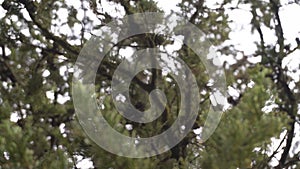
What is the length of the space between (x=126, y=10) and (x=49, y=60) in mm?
649

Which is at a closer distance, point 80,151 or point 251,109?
point 251,109

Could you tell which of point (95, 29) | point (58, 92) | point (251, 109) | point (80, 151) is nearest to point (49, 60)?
point (58, 92)

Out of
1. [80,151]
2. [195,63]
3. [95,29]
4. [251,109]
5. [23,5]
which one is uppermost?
[23,5]

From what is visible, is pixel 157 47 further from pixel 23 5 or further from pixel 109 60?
pixel 23 5

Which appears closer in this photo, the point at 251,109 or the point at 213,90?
the point at 251,109

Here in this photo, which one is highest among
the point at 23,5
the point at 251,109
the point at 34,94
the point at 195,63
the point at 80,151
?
the point at 23,5

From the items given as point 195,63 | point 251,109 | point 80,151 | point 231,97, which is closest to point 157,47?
point 195,63

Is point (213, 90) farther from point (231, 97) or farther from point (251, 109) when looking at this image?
point (251, 109)

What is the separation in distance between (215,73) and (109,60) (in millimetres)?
635

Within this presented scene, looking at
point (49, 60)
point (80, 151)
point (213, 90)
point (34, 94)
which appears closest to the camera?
point (80, 151)

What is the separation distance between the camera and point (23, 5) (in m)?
2.81

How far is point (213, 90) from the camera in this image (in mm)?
2623

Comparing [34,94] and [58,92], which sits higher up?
[58,92]

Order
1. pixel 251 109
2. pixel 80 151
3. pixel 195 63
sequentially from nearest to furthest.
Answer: pixel 251 109
pixel 80 151
pixel 195 63
